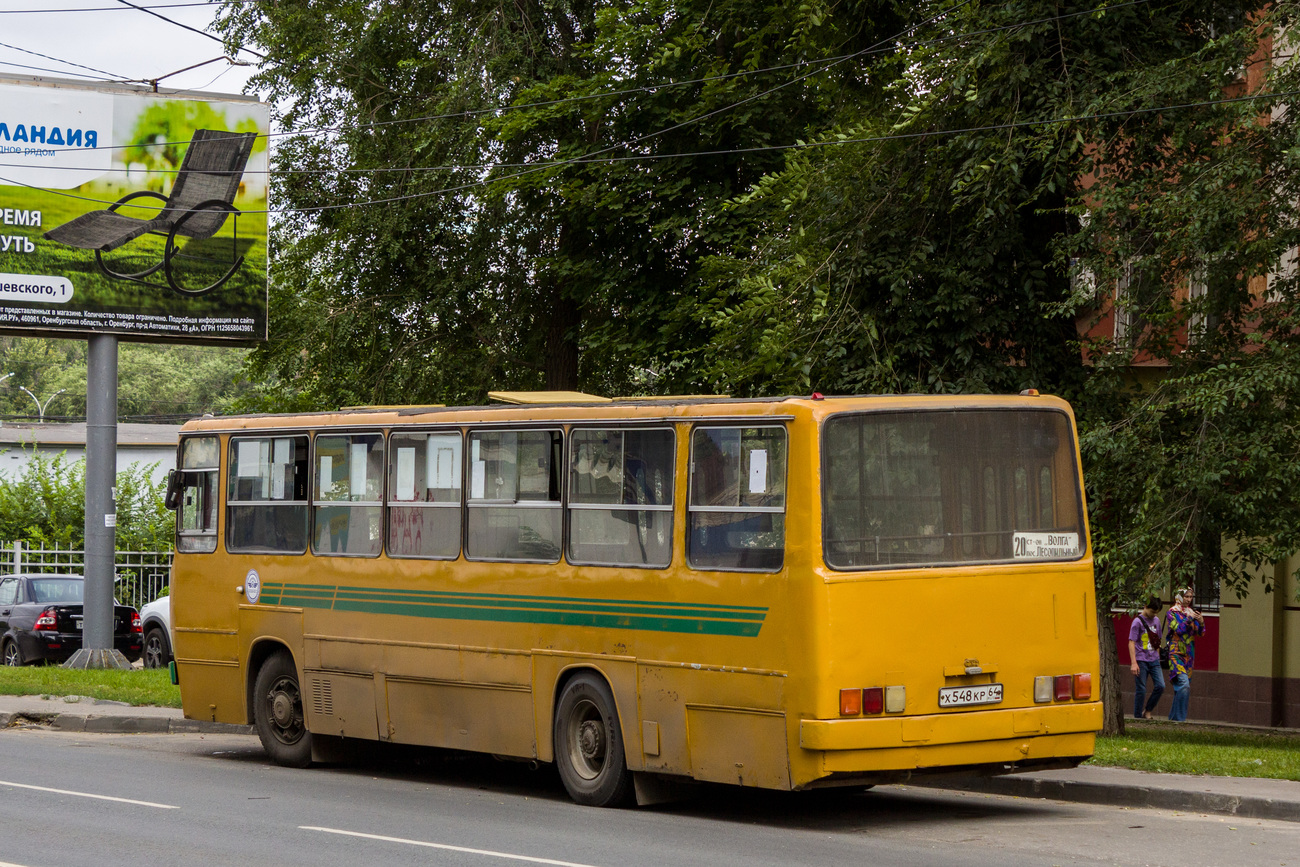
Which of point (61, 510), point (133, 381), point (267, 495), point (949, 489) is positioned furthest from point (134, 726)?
point (133, 381)

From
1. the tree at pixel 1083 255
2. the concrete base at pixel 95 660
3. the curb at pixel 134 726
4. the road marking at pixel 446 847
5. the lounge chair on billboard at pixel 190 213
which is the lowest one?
the curb at pixel 134 726

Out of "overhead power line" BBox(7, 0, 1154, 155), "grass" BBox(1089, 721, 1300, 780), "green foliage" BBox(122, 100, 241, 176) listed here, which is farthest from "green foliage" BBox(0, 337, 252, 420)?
"grass" BBox(1089, 721, 1300, 780)

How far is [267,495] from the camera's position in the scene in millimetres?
15117

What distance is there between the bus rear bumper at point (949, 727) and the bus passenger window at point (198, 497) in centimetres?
754

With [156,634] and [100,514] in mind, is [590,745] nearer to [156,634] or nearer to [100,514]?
[100,514]

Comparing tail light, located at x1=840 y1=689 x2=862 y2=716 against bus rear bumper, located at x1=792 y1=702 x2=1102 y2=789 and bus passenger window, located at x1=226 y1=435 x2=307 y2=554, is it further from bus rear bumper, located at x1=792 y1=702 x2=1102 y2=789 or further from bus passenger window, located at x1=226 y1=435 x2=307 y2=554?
bus passenger window, located at x1=226 y1=435 x2=307 y2=554

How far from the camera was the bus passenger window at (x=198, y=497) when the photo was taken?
15742 millimetres

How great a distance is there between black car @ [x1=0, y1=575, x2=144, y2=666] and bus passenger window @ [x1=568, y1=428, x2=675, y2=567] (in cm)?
1690

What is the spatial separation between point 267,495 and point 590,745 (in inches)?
181

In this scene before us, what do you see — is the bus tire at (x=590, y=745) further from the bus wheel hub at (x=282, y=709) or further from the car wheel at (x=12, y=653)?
the car wheel at (x=12, y=653)

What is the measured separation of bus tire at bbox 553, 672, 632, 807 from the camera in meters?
11.8

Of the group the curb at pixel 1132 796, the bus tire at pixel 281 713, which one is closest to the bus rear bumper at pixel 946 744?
the curb at pixel 1132 796

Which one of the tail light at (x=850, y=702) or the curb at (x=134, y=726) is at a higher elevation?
the tail light at (x=850, y=702)

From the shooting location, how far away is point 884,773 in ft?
35.2
